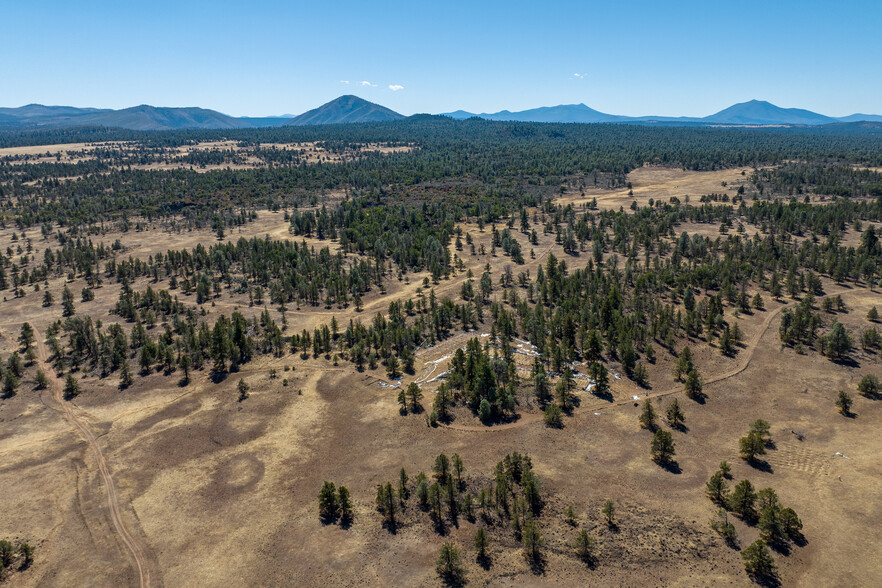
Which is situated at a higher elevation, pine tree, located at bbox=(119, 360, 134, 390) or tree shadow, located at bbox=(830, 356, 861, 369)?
tree shadow, located at bbox=(830, 356, 861, 369)

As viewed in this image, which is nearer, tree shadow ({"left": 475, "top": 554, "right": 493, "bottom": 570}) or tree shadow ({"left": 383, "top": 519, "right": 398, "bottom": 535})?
tree shadow ({"left": 475, "top": 554, "right": 493, "bottom": 570})

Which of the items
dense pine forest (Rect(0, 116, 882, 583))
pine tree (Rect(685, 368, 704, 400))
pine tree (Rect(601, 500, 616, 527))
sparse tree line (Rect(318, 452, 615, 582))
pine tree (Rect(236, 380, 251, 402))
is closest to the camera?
sparse tree line (Rect(318, 452, 615, 582))

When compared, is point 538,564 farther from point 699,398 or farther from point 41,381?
point 41,381

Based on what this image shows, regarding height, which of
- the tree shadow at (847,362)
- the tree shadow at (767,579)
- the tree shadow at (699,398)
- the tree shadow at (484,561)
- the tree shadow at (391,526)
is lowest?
the tree shadow at (391,526)

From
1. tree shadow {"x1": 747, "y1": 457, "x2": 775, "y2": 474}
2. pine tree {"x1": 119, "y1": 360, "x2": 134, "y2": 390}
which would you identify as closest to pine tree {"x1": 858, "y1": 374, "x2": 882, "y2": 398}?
tree shadow {"x1": 747, "y1": 457, "x2": 775, "y2": 474}

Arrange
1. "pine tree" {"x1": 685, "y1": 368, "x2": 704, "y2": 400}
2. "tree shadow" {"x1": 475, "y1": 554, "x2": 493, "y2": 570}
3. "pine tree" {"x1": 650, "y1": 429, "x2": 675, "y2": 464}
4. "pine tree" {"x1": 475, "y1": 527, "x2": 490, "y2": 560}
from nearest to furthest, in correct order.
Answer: "tree shadow" {"x1": 475, "y1": 554, "x2": 493, "y2": 570}
"pine tree" {"x1": 475, "y1": 527, "x2": 490, "y2": 560}
"pine tree" {"x1": 650, "y1": 429, "x2": 675, "y2": 464}
"pine tree" {"x1": 685, "y1": 368, "x2": 704, "y2": 400}

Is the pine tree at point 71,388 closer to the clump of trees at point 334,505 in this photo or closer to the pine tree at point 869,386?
the clump of trees at point 334,505

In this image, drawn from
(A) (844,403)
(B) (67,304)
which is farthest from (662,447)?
(B) (67,304)

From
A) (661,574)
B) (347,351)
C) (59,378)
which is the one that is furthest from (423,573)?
(59,378)

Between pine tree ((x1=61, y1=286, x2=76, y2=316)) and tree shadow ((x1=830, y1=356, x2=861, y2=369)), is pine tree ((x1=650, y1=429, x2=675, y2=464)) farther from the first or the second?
pine tree ((x1=61, y1=286, x2=76, y2=316))

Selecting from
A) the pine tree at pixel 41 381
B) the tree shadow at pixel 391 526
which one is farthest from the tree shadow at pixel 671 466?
the pine tree at pixel 41 381
